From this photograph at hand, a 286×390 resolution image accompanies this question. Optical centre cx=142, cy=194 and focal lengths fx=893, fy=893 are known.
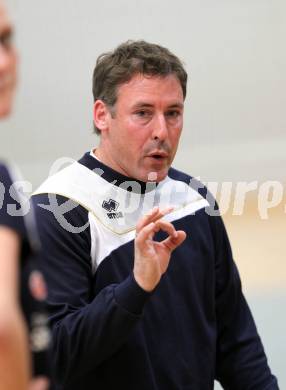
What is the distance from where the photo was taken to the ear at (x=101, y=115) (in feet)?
7.82

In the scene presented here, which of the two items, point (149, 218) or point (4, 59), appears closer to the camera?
point (4, 59)

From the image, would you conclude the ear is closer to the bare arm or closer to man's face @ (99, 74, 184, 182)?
man's face @ (99, 74, 184, 182)

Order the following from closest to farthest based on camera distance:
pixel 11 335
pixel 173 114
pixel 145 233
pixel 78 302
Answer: pixel 11 335, pixel 145 233, pixel 78 302, pixel 173 114

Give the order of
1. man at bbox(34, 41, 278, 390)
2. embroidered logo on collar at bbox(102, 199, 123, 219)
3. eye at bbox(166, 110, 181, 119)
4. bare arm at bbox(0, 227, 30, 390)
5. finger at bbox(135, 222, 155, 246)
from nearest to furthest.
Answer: bare arm at bbox(0, 227, 30, 390) → finger at bbox(135, 222, 155, 246) → man at bbox(34, 41, 278, 390) → embroidered logo on collar at bbox(102, 199, 123, 219) → eye at bbox(166, 110, 181, 119)

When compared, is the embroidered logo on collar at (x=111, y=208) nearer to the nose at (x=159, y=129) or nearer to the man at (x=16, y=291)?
the nose at (x=159, y=129)

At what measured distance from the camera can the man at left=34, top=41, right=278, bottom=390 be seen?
1987mm

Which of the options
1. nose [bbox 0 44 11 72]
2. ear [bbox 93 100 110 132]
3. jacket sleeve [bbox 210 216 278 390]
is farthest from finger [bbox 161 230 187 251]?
nose [bbox 0 44 11 72]

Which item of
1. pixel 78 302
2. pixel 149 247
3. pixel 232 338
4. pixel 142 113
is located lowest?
pixel 232 338

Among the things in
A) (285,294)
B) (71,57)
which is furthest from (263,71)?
(285,294)

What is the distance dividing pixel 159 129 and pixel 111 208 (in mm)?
241

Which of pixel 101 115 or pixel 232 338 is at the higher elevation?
pixel 101 115

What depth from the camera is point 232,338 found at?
2387mm

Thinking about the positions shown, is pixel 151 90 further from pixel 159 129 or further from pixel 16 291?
pixel 16 291

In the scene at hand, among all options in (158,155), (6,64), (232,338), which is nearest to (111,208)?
(158,155)
